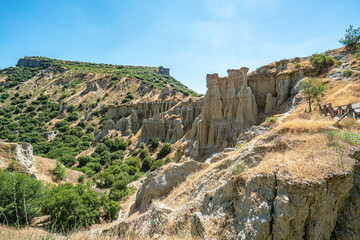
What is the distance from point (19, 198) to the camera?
1292cm

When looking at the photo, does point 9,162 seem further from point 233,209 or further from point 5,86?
point 5,86

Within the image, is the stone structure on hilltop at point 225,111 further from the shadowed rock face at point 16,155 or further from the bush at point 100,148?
the bush at point 100,148

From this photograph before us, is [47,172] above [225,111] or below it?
below

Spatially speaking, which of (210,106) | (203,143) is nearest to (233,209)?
(203,143)

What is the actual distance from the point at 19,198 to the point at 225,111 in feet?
83.1

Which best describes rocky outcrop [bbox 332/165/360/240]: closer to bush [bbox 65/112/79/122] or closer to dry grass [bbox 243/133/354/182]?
dry grass [bbox 243/133/354/182]

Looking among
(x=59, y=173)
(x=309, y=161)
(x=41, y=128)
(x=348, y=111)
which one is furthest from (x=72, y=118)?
(x=348, y=111)

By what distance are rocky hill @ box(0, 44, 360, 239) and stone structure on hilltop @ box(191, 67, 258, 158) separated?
0.16 m

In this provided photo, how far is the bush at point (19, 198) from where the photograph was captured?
12055mm

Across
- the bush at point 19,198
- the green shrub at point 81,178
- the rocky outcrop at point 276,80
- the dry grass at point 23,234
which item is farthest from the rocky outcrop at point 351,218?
the green shrub at point 81,178

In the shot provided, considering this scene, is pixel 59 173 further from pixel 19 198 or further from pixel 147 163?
pixel 147 163

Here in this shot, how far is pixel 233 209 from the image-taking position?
5.19 m

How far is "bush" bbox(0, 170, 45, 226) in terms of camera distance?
12055 millimetres

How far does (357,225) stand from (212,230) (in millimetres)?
4154
